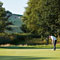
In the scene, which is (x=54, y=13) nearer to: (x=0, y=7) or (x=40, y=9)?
(x=40, y=9)

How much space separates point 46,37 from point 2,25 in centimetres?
1039

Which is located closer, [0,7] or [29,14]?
[0,7]

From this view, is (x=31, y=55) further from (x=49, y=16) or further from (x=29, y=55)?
(x=49, y=16)

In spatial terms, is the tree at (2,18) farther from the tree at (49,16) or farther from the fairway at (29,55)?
the fairway at (29,55)

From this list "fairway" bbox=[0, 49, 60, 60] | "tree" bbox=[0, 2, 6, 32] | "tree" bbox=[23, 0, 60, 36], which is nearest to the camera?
"fairway" bbox=[0, 49, 60, 60]

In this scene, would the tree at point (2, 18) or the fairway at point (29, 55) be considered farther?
the tree at point (2, 18)

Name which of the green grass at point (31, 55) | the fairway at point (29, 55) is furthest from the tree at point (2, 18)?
the fairway at point (29, 55)

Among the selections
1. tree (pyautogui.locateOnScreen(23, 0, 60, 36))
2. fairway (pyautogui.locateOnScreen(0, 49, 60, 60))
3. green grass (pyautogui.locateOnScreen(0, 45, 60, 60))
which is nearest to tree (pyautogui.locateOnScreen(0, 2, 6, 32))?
tree (pyautogui.locateOnScreen(23, 0, 60, 36))

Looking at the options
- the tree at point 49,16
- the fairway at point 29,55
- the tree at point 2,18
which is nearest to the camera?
the fairway at point 29,55

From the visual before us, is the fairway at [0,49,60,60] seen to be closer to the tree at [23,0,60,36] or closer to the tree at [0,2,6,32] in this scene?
the tree at [23,0,60,36]

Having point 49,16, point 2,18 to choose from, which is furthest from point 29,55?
point 2,18

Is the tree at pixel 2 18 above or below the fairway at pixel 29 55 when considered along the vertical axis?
above

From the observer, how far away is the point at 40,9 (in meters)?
51.7

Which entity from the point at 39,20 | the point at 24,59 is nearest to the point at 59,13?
the point at 39,20
